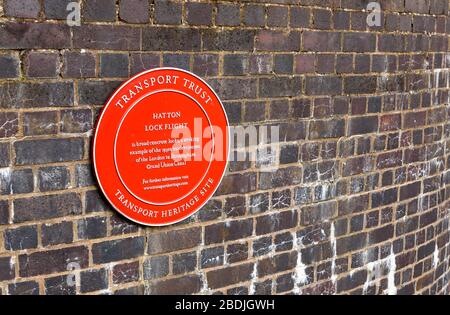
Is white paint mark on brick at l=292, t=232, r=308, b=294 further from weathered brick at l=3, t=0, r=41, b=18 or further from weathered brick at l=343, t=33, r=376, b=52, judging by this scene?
weathered brick at l=3, t=0, r=41, b=18

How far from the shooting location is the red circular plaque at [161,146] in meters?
3.00

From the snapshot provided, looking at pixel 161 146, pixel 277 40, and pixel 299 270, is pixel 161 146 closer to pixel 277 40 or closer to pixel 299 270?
pixel 277 40

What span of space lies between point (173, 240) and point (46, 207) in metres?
0.72

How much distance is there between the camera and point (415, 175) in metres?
4.55

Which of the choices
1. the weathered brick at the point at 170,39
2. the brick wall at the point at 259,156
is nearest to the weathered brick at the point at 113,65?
the brick wall at the point at 259,156

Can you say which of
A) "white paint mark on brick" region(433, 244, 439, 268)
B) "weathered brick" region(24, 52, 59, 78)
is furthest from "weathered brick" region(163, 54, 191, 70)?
"white paint mark on brick" region(433, 244, 439, 268)

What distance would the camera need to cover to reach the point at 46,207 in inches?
114

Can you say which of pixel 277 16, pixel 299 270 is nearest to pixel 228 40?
pixel 277 16

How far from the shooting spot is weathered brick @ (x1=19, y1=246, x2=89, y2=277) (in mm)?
2891

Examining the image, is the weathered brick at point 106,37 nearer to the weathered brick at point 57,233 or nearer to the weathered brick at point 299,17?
the weathered brick at point 57,233

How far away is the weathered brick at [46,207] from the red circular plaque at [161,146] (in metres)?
0.16

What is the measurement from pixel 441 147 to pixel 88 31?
10.1 feet

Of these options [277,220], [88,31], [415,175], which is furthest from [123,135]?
[415,175]

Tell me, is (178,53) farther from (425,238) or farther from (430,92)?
(425,238)
